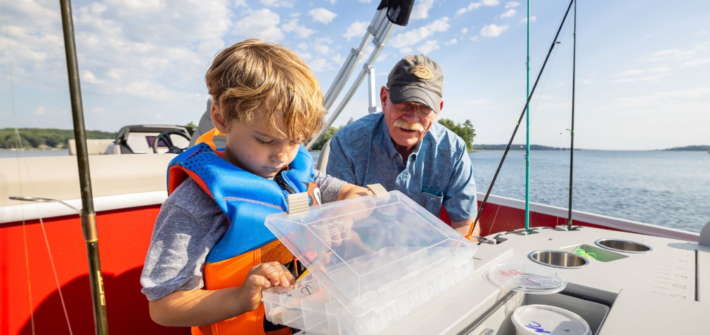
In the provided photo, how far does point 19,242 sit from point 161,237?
1354 millimetres

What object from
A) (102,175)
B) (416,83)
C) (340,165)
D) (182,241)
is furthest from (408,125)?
(102,175)

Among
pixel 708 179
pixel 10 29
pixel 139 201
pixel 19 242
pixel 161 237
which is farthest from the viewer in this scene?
pixel 708 179

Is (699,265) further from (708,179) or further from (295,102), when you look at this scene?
(708,179)

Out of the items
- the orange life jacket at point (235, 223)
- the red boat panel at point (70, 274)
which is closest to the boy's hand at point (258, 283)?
the orange life jacket at point (235, 223)

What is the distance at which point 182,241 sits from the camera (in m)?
0.82

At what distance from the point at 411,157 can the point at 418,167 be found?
3.0 inches

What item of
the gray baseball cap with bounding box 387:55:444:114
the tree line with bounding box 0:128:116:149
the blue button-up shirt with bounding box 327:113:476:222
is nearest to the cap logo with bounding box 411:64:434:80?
the gray baseball cap with bounding box 387:55:444:114

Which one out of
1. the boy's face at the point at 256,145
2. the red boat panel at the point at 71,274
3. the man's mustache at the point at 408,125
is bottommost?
the red boat panel at the point at 71,274

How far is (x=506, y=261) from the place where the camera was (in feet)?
3.74

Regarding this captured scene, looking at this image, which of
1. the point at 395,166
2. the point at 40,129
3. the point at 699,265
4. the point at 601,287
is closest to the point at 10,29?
the point at 40,129

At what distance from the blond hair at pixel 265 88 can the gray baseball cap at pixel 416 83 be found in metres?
0.83

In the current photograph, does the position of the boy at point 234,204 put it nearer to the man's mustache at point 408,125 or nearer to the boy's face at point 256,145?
the boy's face at point 256,145

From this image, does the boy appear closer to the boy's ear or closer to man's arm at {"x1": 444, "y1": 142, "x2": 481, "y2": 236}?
the boy's ear

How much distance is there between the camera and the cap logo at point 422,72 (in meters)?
1.78
